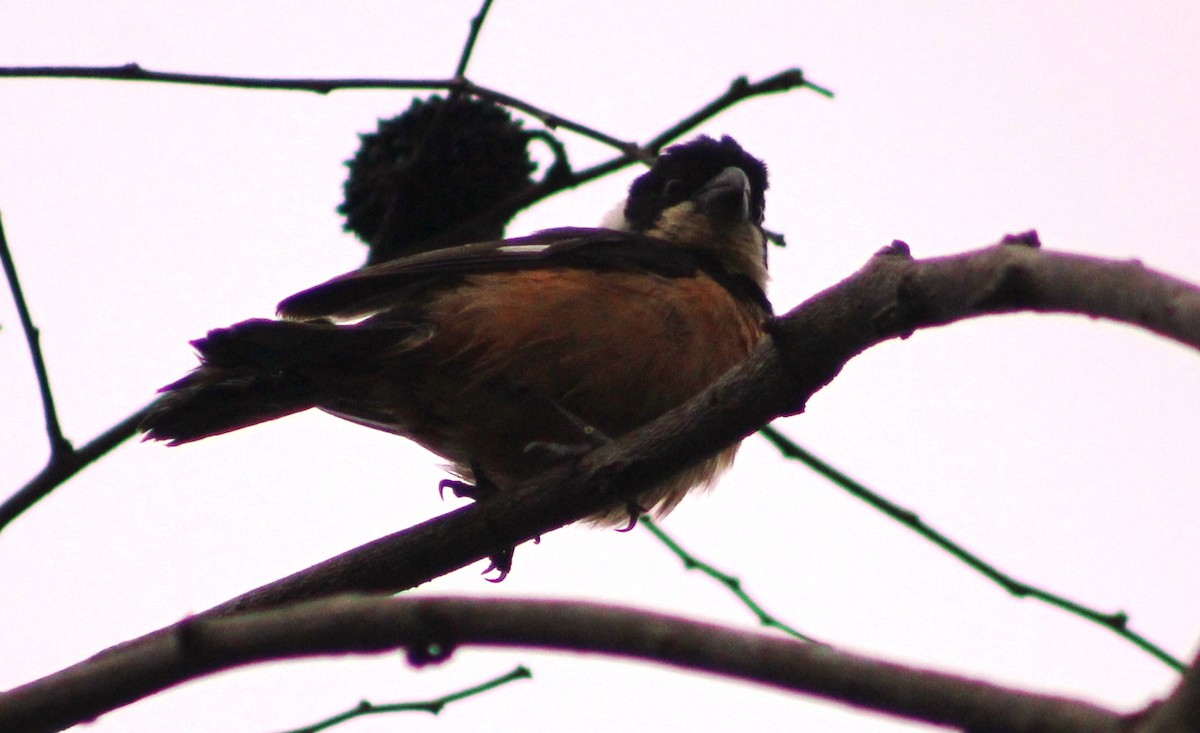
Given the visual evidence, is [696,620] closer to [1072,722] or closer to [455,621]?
[455,621]

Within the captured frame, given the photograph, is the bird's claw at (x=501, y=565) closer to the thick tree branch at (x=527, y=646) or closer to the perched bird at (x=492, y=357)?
the perched bird at (x=492, y=357)

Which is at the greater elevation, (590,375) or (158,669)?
(590,375)

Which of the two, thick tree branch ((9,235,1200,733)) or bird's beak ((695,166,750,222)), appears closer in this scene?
thick tree branch ((9,235,1200,733))

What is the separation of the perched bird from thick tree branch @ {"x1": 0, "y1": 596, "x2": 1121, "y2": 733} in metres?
2.02

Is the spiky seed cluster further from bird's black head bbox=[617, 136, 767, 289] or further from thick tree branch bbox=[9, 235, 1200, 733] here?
thick tree branch bbox=[9, 235, 1200, 733]

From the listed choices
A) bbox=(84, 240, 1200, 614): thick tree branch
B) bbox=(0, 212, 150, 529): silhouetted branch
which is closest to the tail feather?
bbox=(0, 212, 150, 529): silhouetted branch

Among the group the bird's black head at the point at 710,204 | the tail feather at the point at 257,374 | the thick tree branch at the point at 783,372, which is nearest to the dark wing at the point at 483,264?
the tail feather at the point at 257,374

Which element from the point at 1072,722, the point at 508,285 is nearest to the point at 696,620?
the point at 1072,722

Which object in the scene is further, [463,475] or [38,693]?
[463,475]

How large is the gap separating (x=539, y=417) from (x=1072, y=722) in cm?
310

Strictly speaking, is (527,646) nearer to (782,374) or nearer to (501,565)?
(782,374)

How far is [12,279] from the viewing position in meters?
3.88

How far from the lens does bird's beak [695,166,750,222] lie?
5922 mm

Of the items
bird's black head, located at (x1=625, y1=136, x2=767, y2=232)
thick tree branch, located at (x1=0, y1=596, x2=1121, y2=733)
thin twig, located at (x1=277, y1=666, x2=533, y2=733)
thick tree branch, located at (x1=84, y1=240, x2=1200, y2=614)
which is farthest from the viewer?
bird's black head, located at (x1=625, y1=136, x2=767, y2=232)
